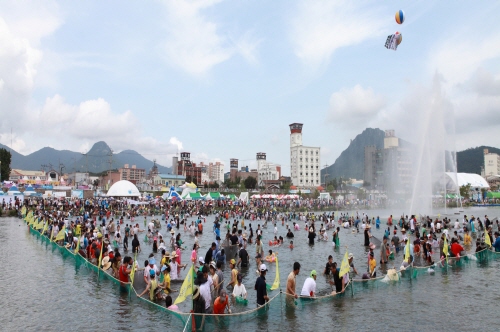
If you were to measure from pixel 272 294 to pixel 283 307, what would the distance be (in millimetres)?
2847

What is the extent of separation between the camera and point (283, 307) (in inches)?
538

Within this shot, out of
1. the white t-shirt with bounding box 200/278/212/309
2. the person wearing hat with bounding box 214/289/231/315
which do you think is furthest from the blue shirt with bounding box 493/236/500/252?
the white t-shirt with bounding box 200/278/212/309

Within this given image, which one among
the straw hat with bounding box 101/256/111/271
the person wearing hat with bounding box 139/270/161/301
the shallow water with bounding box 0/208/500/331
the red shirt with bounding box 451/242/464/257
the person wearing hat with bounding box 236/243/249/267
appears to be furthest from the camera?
the red shirt with bounding box 451/242/464/257

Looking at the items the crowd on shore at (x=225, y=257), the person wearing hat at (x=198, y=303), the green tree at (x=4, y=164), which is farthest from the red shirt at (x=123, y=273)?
the green tree at (x=4, y=164)

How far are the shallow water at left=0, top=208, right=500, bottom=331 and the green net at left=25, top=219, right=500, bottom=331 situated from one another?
8 centimetres

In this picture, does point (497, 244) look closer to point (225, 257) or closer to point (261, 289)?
point (225, 257)

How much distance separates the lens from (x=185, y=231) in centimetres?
4172

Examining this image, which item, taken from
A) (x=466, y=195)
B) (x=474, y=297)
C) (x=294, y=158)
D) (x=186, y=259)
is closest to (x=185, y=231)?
(x=186, y=259)

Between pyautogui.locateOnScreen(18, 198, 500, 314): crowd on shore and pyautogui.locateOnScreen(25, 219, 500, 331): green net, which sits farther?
pyautogui.locateOnScreen(18, 198, 500, 314): crowd on shore

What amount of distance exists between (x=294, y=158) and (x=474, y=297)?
6929 inches

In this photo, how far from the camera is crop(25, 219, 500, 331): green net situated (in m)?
11.6

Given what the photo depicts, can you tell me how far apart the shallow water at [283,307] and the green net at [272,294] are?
0.08m

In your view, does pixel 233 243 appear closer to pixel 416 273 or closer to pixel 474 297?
pixel 416 273

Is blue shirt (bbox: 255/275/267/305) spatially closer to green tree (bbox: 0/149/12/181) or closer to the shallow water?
the shallow water
